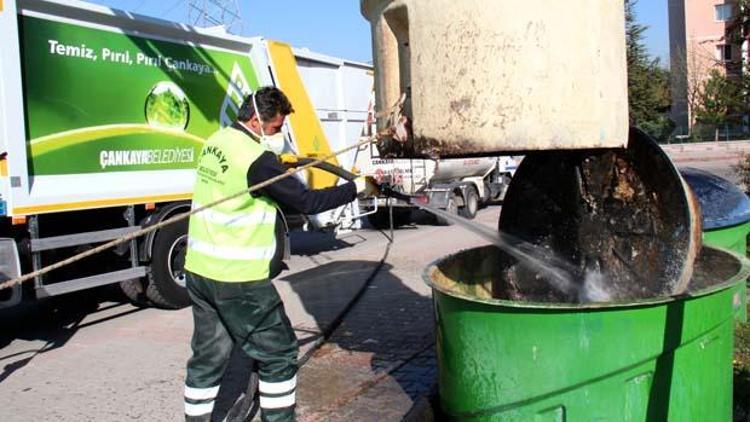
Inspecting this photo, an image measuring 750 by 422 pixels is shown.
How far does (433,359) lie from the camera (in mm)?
5105

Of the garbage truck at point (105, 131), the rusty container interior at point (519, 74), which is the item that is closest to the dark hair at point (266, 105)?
the rusty container interior at point (519, 74)

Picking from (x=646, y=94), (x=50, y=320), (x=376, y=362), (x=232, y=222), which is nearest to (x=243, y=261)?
(x=232, y=222)

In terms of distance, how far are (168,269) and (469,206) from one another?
9175 millimetres

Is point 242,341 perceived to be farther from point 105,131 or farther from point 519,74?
point 105,131

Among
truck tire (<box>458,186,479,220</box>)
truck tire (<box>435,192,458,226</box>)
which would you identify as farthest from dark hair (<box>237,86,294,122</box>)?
truck tire (<box>458,186,479,220</box>)

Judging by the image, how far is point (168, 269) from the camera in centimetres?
708

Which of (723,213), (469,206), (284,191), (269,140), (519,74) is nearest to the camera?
(519,74)

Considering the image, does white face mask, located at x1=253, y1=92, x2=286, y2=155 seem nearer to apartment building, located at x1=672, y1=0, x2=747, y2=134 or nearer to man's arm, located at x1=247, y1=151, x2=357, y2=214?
man's arm, located at x1=247, y1=151, x2=357, y2=214

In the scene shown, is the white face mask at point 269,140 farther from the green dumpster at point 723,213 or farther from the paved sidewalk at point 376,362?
the green dumpster at point 723,213

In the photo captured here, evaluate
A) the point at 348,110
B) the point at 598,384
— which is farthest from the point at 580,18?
the point at 348,110

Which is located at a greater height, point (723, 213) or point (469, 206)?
point (723, 213)

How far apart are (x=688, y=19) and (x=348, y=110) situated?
4855 cm

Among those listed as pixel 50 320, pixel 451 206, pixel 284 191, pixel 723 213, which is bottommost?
pixel 50 320

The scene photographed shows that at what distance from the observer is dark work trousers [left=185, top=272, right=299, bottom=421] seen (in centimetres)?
357
